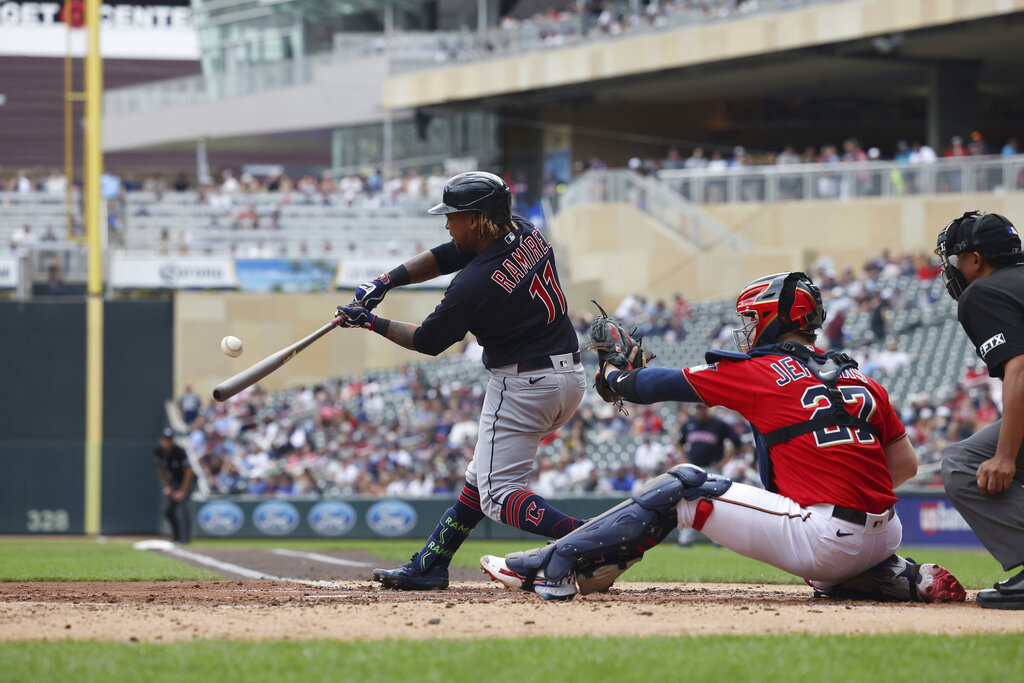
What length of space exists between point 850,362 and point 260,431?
19253 millimetres

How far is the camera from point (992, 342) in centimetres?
539

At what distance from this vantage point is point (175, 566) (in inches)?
406

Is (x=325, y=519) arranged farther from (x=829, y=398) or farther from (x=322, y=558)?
(x=829, y=398)

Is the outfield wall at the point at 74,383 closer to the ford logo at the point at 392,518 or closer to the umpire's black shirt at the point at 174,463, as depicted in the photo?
the ford logo at the point at 392,518

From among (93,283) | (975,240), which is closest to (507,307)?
(975,240)

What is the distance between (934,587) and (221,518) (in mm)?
15460

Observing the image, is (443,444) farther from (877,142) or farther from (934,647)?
(877,142)

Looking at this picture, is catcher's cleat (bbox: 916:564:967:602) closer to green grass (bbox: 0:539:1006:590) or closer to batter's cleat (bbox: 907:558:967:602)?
batter's cleat (bbox: 907:558:967:602)

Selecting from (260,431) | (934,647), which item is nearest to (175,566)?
(934,647)

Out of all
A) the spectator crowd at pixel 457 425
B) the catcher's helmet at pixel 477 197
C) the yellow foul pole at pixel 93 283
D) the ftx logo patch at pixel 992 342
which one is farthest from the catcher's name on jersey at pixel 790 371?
the yellow foul pole at pixel 93 283

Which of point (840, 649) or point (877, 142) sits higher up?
point (877, 142)

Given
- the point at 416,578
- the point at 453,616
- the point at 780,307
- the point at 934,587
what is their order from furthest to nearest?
the point at 416,578 → the point at 934,587 → the point at 780,307 → the point at 453,616

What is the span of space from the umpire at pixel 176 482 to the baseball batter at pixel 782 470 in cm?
1185

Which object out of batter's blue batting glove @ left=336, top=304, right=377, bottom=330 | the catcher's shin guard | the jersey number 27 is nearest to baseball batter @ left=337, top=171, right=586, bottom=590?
batter's blue batting glove @ left=336, top=304, right=377, bottom=330
